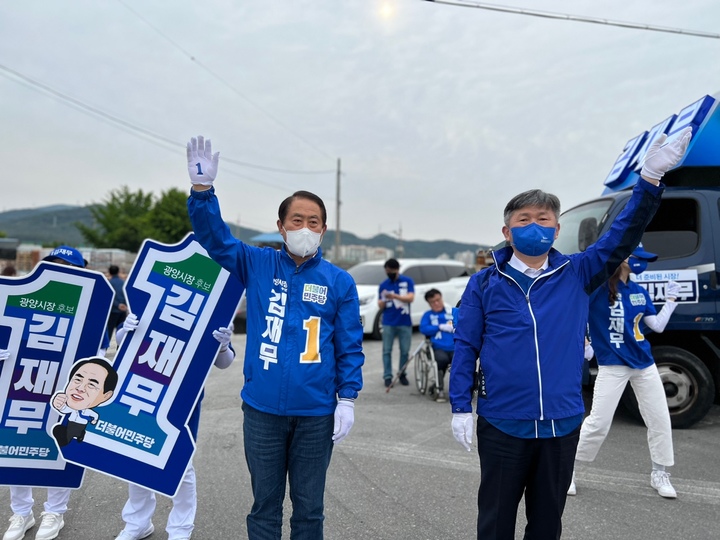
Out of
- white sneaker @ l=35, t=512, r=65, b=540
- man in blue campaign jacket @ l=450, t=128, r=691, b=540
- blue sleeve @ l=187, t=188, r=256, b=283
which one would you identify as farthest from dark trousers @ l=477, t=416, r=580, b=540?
white sneaker @ l=35, t=512, r=65, b=540

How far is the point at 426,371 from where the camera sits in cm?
691

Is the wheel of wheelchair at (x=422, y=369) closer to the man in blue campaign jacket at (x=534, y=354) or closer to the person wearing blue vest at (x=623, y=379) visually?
the person wearing blue vest at (x=623, y=379)

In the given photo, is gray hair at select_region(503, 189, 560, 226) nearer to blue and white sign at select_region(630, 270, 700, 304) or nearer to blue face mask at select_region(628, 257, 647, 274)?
blue face mask at select_region(628, 257, 647, 274)

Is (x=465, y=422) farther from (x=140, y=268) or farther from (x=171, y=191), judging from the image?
(x=171, y=191)

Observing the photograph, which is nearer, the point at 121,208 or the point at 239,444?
the point at 239,444

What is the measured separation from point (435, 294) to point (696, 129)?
348 centimetres

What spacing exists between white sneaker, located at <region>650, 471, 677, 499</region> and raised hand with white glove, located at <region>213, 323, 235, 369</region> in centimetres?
321

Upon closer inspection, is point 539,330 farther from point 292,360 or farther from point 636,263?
point 636,263

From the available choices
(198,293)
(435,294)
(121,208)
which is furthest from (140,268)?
(121,208)

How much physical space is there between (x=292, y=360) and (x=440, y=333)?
4.75m

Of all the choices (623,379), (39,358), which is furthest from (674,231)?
(39,358)

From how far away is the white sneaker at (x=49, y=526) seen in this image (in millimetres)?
3066

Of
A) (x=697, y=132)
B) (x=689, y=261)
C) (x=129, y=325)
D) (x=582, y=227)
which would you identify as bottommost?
(x=129, y=325)

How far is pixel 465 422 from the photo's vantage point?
2.37 metres
